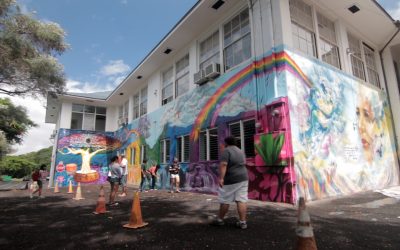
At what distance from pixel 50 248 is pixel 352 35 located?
47.8 feet

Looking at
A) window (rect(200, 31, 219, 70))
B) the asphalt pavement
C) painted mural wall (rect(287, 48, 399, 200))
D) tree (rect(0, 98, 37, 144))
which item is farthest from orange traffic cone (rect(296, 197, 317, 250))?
tree (rect(0, 98, 37, 144))

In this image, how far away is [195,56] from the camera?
12.8 metres

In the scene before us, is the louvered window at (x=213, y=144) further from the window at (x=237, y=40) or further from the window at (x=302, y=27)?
the window at (x=302, y=27)

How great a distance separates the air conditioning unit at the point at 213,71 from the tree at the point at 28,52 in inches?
228

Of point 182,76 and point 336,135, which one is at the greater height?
point 182,76

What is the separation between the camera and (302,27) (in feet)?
32.3

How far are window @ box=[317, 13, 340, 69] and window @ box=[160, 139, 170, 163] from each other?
8856 mm

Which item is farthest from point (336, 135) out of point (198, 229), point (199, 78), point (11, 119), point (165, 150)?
point (11, 119)

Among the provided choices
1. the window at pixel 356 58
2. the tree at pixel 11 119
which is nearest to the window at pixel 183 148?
the window at pixel 356 58

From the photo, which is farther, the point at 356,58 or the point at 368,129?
the point at 356,58

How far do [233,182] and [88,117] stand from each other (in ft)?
70.7

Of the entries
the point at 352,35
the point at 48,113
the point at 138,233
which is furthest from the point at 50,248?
the point at 48,113

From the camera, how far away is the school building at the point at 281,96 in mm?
8328

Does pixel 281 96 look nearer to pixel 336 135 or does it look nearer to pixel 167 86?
pixel 336 135
